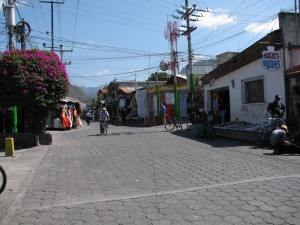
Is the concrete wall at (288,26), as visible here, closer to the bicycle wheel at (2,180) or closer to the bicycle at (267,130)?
the bicycle at (267,130)

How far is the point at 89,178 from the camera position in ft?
27.8

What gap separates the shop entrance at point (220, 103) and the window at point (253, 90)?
10.8ft

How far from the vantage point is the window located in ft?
53.4

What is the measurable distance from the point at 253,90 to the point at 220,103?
15.8 feet

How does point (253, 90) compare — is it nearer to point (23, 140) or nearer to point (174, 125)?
point (174, 125)

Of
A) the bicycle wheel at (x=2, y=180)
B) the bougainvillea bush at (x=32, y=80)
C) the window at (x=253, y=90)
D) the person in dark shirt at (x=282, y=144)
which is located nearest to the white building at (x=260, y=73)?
the window at (x=253, y=90)

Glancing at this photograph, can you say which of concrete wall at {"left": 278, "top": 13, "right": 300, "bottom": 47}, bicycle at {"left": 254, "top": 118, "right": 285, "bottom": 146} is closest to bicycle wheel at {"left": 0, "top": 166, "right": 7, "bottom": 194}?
bicycle at {"left": 254, "top": 118, "right": 285, "bottom": 146}

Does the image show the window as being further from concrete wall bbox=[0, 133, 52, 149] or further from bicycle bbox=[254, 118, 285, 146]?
concrete wall bbox=[0, 133, 52, 149]

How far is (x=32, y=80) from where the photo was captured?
15.4 metres

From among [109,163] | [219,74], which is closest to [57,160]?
[109,163]

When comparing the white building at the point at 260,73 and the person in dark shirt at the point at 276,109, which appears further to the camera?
the white building at the point at 260,73

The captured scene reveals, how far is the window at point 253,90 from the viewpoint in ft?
53.4

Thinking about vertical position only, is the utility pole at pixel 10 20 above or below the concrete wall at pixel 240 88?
above

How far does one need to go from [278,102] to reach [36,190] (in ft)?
31.8
